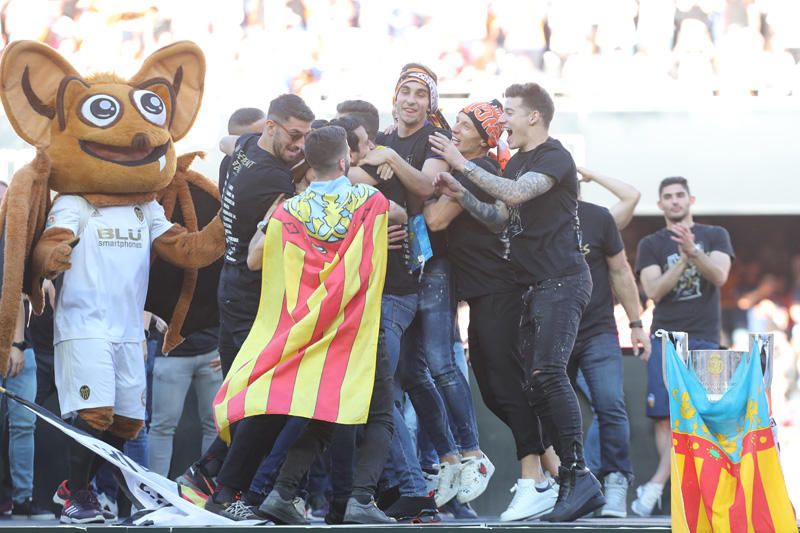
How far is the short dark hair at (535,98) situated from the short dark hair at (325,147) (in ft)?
2.78

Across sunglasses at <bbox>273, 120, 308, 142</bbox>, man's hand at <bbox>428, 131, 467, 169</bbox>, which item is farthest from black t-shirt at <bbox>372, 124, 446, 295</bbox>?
sunglasses at <bbox>273, 120, 308, 142</bbox>

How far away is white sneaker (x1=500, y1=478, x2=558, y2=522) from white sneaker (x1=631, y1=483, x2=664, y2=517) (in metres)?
1.79

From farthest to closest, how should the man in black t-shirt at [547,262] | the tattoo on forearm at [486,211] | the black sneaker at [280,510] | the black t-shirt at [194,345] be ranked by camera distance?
1. the black t-shirt at [194,345]
2. the tattoo on forearm at [486,211]
3. the man in black t-shirt at [547,262]
4. the black sneaker at [280,510]

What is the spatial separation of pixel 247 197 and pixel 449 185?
33.8 inches

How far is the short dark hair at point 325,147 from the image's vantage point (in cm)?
494

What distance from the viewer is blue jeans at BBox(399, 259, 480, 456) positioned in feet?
18.0

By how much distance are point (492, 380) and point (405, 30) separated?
7804 mm

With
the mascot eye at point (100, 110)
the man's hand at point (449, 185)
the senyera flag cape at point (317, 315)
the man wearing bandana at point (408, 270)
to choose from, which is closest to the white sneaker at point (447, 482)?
the man wearing bandana at point (408, 270)

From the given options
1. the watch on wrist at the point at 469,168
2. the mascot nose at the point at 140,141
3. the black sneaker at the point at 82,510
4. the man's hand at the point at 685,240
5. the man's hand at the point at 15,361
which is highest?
the mascot nose at the point at 140,141

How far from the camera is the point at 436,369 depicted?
18.0 ft

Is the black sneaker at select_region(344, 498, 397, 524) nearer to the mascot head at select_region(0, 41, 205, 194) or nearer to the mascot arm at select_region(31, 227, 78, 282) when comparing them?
the mascot arm at select_region(31, 227, 78, 282)

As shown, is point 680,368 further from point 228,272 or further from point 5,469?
point 5,469

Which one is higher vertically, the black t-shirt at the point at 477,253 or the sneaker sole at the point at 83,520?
the black t-shirt at the point at 477,253

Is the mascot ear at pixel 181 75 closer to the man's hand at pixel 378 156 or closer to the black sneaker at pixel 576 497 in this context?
the man's hand at pixel 378 156
